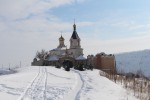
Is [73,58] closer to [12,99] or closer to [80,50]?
[80,50]

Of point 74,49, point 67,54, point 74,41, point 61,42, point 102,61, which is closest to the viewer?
point 102,61

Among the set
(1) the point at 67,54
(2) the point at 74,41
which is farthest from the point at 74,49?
(1) the point at 67,54

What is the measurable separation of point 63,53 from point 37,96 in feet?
244

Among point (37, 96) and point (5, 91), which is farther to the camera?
point (5, 91)

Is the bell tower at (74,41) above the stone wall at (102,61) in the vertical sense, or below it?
above

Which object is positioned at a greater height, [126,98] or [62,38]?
[62,38]

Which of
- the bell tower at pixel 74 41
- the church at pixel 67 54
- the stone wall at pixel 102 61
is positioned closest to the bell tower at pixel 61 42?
the church at pixel 67 54

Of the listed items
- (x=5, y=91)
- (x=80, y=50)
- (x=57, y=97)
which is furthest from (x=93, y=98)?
(x=80, y=50)

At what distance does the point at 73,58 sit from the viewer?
8325 cm

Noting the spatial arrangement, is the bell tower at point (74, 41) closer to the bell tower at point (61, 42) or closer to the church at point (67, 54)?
the church at point (67, 54)

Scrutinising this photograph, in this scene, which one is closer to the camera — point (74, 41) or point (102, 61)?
point (102, 61)

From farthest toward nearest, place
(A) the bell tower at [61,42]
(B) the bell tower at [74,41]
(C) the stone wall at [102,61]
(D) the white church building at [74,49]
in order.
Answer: (A) the bell tower at [61,42] < (B) the bell tower at [74,41] < (D) the white church building at [74,49] < (C) the stone wall at [102,61]

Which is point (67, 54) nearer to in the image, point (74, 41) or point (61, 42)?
point (74, 41)

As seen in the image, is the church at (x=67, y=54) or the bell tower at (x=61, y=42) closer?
the church at (x=67, y=54)
